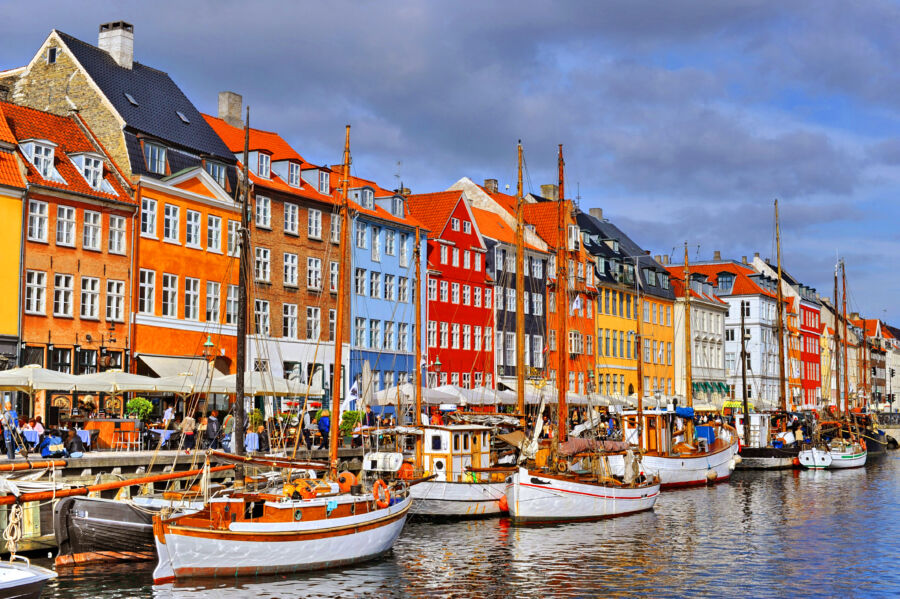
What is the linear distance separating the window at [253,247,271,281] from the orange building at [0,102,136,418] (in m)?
8.49

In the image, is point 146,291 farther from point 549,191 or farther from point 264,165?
point 549,191

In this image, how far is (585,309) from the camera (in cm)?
8638

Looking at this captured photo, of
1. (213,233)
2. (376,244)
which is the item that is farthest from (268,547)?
(376,244)

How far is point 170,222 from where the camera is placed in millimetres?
51031

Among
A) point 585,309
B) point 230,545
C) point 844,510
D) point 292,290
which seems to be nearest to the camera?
point 230,545

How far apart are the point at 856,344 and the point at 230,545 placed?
137 metres

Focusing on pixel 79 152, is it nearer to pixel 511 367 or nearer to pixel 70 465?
pixel 70 465

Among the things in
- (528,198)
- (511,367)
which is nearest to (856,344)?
(528,198)

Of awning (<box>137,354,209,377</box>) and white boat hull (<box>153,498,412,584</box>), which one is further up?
awning (<box>137,354,209,377</box>)

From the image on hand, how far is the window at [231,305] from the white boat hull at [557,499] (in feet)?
71.1

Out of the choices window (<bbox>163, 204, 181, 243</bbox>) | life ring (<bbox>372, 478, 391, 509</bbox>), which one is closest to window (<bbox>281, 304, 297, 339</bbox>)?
window (<bbox>163, 204, 181, 243</bbox>)

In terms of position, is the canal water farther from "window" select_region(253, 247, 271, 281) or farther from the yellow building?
"window" select_region(253, 247, 271, 281)

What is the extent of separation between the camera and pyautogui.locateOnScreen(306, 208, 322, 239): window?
2376 inches

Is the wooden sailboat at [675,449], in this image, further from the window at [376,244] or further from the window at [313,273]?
the window at [376,244]
